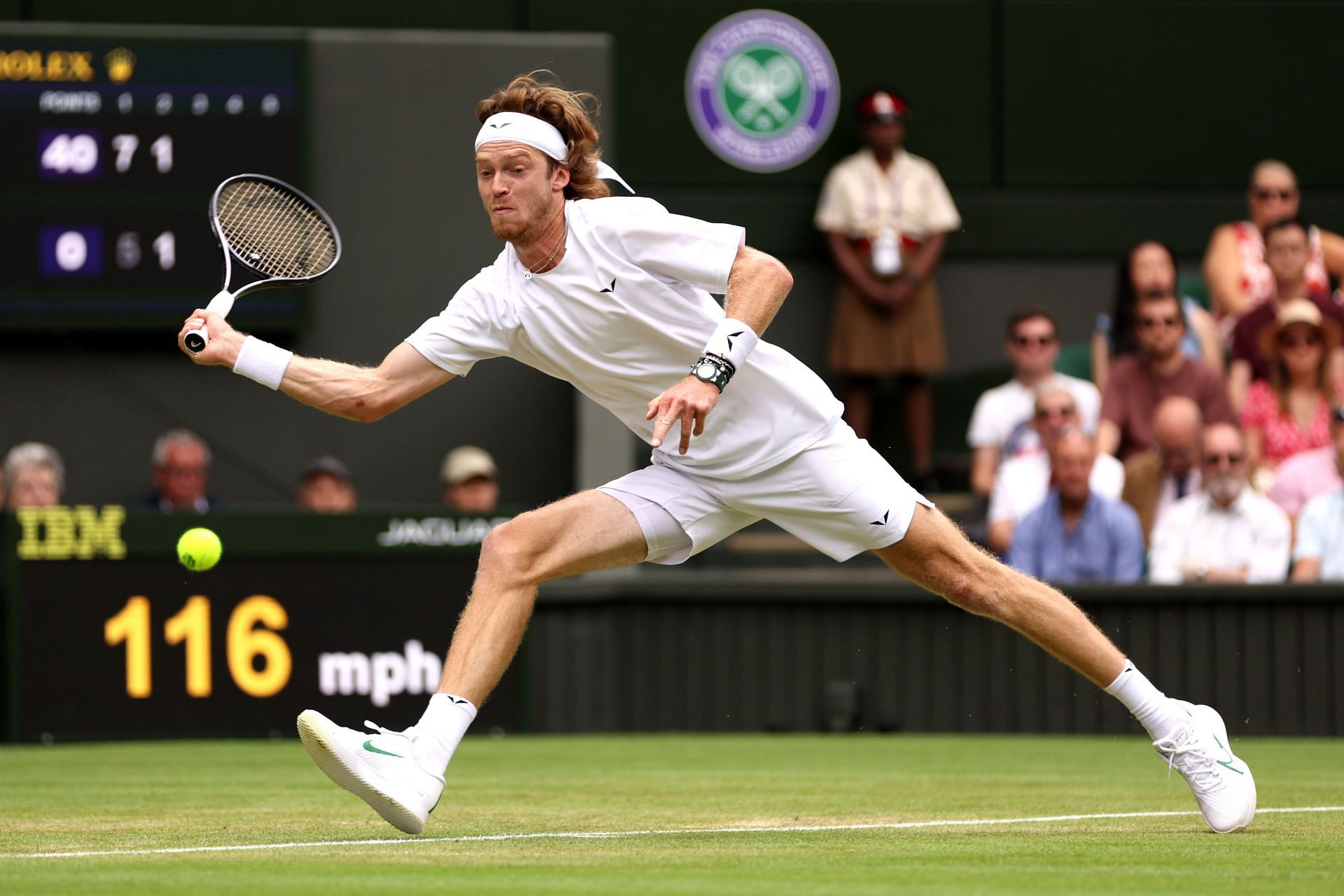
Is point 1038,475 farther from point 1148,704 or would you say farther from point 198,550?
point 1148,704

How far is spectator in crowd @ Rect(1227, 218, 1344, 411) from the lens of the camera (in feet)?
36.3

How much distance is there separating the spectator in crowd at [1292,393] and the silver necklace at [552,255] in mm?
6033

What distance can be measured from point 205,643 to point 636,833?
447cm

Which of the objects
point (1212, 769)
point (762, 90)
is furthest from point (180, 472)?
point (1212, 769)

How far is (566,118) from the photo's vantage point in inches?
221

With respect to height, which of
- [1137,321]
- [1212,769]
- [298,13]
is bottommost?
[1212,769]

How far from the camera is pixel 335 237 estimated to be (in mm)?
6180

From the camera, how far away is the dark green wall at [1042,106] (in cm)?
1329

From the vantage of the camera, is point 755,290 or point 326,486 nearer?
point 755,290

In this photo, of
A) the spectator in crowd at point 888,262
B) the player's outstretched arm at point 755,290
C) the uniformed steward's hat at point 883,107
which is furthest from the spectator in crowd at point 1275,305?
the player's outstretched arm at point 755,290

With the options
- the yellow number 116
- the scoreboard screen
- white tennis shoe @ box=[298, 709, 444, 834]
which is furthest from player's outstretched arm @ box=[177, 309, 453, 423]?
the scoreboard screen

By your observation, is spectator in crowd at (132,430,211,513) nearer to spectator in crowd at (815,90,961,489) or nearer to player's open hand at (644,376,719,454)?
spectator in crowd at (815,90,961,489)

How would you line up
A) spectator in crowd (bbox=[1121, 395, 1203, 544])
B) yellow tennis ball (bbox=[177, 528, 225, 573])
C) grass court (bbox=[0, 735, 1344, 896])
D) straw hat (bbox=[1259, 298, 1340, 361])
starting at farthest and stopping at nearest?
straw hat (bbox=[1259, 298, 1340, 361])
spectator in crowd (bbox=[1121, 395, 1203, 544])
yellow tennis ball (bbox=[177, 528, 225, 573])
grass court (bbox=[0, 735, 1344, 896])

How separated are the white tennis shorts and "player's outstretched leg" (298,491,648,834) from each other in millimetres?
82
